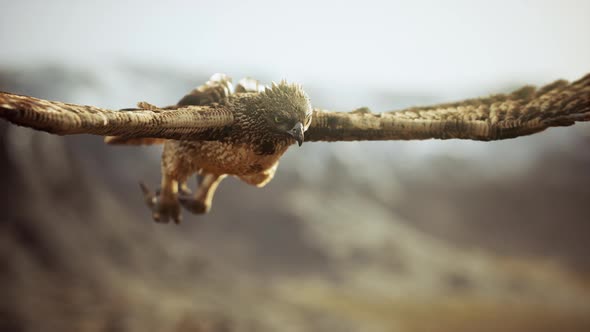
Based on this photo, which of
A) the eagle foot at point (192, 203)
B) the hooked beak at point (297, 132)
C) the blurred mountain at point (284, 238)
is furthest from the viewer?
the blurred mountain at point (284, 238)

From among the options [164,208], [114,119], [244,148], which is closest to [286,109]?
[244,148]

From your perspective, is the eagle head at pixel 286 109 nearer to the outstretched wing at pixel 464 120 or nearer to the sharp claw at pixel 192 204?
the outstretched wing at pixel 464 120


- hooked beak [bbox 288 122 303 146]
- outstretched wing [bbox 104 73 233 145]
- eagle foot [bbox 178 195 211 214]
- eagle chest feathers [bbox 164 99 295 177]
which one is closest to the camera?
hooked beak [bbox 288 122 303 146]

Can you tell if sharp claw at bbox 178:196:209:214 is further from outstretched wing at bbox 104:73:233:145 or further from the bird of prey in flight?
outstretched wing at bbox 104:73:233:145

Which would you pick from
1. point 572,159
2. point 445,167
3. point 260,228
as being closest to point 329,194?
point 260,228

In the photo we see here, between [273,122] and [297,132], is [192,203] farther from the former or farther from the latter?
[297,132]

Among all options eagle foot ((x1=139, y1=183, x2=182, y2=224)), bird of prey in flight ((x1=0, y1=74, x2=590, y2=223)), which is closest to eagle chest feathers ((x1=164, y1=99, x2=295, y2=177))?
bird of prey in flight ((x1=0, y1=74, x2=590, y2=223))

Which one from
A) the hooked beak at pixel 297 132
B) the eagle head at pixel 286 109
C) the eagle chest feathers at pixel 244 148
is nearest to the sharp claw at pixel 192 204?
the eagle chest feathers at pixel 244 148

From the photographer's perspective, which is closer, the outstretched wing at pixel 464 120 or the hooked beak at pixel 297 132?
the hooked beak at pixel 297 132
